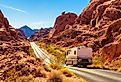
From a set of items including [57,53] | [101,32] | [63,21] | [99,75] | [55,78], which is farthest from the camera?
[63,21]

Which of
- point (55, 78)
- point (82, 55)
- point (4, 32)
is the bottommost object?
point (55, 78)

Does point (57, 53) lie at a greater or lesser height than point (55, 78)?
greater

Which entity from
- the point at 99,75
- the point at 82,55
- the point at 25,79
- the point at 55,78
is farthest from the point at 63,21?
the point at 25,79

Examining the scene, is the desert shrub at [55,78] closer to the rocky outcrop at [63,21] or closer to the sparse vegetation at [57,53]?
the sparse vegetation at [57,53]

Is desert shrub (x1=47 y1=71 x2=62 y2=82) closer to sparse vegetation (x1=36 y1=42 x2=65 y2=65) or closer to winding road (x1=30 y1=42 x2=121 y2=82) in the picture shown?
winding road (x1=30 y1=42 x2=121 y2=82)

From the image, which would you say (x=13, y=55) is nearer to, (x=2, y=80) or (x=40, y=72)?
(x=40, y=72)

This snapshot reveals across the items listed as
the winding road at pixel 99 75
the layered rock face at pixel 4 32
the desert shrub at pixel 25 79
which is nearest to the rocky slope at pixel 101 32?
the winding road at pixel 99 75

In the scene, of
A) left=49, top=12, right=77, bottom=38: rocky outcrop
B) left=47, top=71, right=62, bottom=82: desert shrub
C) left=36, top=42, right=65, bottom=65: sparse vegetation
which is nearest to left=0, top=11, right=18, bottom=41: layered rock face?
left=36, top=42, right=65, bottom=65: sparse vegetation

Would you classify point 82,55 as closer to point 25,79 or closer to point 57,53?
point 25,79

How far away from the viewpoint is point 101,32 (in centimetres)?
9294

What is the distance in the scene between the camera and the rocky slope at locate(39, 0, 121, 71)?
172 feet

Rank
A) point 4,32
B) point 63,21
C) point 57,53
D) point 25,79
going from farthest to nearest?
point 63,21, point 57,53, point 4,32, point 25,79

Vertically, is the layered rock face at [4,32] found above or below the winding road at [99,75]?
above

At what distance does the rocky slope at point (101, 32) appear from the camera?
172 feet
